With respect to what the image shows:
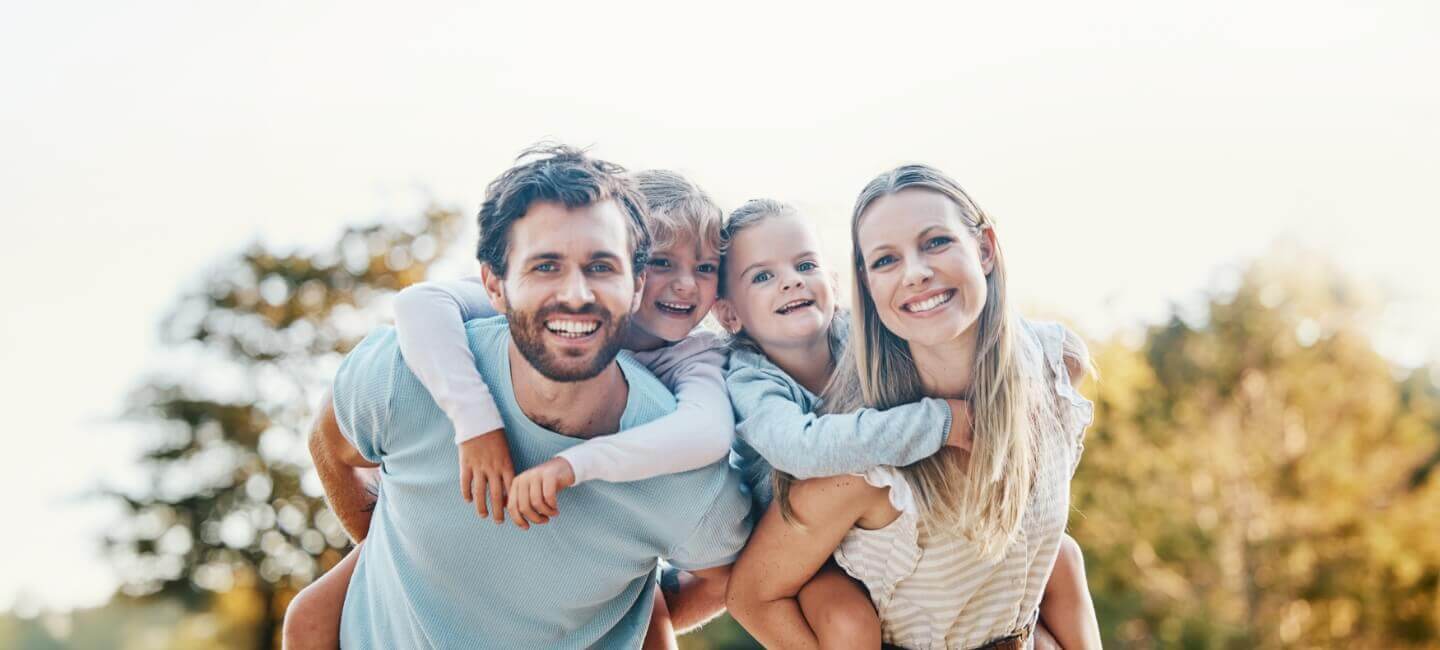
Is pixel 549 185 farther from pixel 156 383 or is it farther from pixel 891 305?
pixel 156 383

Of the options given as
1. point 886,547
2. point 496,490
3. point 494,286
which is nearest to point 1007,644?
point 886,547

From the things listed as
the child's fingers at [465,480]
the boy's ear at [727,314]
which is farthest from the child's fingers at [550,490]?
the boy's ear at [727,314]

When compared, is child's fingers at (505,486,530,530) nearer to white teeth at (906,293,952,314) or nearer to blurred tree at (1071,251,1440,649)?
white teeth at (906,293,952,314)

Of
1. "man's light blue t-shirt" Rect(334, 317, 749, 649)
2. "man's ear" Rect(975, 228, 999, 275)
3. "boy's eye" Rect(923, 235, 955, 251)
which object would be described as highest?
"boy's eye" Rect(923, 235, 955, 251)

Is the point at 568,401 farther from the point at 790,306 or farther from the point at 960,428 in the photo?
the point at 960,428

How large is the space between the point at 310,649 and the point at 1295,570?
57.7 feet

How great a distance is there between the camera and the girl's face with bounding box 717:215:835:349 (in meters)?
3.57

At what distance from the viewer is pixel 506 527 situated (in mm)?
3367

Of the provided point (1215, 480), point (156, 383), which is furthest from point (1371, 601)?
point (156, 383)

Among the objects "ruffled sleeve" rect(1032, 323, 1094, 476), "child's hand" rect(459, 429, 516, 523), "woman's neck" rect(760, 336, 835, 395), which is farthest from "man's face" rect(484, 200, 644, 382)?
"ruffled sleeve" rect(1032, 323, 1094, 476)

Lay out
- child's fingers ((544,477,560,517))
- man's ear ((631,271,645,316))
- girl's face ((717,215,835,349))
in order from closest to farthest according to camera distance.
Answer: child's fingers ((544,477,560,517)) < man's ear ((631,271,645,316)) < girl's face ((717,215,835,349))

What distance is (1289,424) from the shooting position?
18.6m

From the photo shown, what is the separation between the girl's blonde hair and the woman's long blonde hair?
0.44m

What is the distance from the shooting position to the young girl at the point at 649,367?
3109 mm
